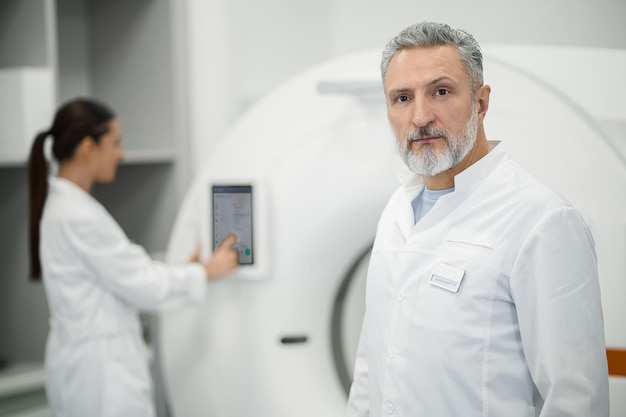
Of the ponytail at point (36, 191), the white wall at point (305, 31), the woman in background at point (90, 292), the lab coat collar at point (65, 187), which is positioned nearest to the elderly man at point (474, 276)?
the white wall at point (305, 31)

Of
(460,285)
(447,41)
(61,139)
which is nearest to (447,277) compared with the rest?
(460,285)

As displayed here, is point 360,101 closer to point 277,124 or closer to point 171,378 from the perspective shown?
point 277,124

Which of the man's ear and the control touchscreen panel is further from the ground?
the man's ear

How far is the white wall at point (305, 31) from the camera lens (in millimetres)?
1163

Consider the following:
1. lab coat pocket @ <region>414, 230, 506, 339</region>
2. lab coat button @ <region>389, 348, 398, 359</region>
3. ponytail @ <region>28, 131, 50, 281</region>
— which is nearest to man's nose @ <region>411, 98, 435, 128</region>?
lab coat pocket @ <region>414, 230, 506, 339</region>

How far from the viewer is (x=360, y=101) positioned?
55.9 inches

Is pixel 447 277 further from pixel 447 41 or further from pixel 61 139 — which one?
pixel 61 139

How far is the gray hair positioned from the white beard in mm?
44

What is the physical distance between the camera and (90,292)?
1.71 metres

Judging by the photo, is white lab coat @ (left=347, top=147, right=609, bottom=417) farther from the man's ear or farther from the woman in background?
the woman in background

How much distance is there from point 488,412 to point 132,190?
1712mm

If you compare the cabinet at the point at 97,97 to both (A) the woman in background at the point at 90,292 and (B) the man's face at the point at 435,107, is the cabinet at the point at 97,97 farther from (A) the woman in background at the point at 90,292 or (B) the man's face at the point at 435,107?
(B) the man's face at the point at 435,107

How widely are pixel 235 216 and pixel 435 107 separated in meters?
0.72

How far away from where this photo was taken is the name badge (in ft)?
3.05
